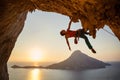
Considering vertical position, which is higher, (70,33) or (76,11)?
(76,11)

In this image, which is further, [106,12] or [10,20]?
[10,20]

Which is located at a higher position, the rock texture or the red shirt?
the rock texture

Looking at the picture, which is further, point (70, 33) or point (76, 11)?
point (76, 11)

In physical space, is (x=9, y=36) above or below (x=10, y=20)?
below

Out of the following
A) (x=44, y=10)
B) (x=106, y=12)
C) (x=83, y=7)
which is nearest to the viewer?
(x=106, y=12)

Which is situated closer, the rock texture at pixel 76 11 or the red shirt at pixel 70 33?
the rock texture at pixel 76 11

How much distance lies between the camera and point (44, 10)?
12.4 meters

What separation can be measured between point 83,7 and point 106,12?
108 centimetres

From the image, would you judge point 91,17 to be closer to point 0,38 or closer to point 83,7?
point 83,7

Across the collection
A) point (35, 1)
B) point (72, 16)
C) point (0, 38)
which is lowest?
point (0, 38)

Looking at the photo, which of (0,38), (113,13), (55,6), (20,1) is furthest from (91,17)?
(0,38)

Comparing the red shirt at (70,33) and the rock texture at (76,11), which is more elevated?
the rock texture at (76,11)

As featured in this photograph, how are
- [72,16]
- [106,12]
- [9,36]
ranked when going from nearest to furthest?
[106,12] → [72,16] → [9,36]

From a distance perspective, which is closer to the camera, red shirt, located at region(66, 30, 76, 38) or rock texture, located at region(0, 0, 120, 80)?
rock texture, located at region(0, 0, 120, 80)
